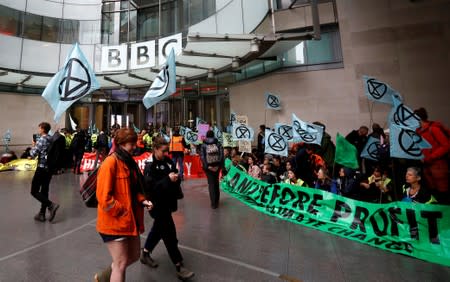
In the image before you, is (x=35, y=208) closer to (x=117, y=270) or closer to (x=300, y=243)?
(x=117, y=270)

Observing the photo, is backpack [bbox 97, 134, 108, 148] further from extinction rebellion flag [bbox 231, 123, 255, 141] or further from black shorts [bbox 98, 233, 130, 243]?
black shorts [bbox 98, 233, 130, 243]

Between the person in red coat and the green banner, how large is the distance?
1.15 m

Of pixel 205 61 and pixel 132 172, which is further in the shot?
pixel 205 61

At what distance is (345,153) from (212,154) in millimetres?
3281

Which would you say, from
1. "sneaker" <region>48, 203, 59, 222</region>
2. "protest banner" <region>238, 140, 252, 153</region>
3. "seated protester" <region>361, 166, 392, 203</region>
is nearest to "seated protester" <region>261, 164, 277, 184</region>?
"protest banner" <region>238, 140, 252, 153</region>

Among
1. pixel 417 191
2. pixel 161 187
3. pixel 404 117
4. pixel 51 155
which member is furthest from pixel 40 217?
pixel 404 117

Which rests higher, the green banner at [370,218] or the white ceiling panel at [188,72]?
the white ceiling panel at [188,72]

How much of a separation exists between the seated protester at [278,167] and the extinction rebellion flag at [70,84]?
6060mm

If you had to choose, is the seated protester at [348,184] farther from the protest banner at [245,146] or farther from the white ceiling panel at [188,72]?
the white ceiling panel at [188,72]

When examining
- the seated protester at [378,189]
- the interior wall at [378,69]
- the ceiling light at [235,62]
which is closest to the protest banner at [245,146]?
the interior wall at [378,69]

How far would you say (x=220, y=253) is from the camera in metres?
3.71

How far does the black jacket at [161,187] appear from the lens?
3.02 metres

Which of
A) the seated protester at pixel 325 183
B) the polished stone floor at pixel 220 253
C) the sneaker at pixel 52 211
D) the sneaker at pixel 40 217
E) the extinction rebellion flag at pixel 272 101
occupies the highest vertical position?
the extinction rebellion flag at pixel 272 101

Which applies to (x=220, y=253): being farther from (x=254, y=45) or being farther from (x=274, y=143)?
(x=254, y=45)
